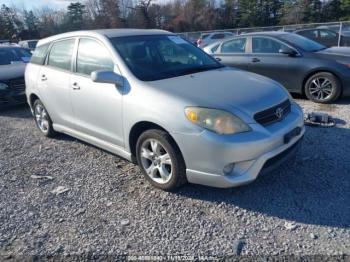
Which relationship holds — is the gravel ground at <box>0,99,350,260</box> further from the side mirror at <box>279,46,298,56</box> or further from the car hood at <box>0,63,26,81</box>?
the car hood at <box>0,63,26,81</box>

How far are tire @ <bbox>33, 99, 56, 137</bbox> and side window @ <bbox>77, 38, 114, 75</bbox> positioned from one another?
1505 millimetres

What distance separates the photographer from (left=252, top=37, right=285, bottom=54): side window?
274 inches

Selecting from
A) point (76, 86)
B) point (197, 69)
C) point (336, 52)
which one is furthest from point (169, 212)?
point (336, 52)

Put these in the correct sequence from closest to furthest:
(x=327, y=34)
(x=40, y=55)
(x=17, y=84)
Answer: (x=40, y=55)
(x=17, y=84)
(x=327, y=34)

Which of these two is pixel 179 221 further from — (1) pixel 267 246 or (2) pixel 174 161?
(1) pixel 267 246

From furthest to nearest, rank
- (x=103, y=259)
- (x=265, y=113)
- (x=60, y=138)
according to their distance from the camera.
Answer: (x=60, y=138), (x=265, y=113), (x=103, y=259)

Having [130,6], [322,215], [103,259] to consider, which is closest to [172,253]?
[103,259]

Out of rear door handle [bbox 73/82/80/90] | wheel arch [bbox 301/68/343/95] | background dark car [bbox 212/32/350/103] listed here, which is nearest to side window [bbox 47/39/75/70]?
rear door handle [bbox 73/82/80/90]

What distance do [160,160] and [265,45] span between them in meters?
4.98

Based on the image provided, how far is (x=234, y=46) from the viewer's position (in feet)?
25.5

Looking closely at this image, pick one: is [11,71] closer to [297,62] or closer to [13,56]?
[13,56]

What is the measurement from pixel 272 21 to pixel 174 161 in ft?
182

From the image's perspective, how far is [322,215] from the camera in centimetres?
293

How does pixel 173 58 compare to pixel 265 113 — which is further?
pixel 173 58
